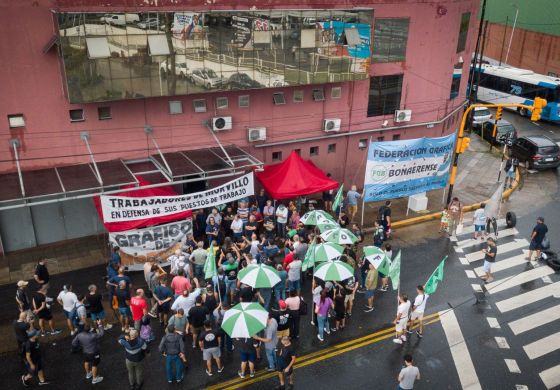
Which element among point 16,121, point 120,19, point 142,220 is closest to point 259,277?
point 142,220

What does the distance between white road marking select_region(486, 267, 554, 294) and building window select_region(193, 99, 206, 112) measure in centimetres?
1161

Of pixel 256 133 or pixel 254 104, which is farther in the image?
pixel 256 133

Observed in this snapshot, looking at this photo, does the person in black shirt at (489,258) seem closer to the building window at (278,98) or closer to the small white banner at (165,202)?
the small white banner at (165,202)

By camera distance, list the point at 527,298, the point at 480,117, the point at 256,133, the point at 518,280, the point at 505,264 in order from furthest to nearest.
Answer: the point at 480,117 < the point at 256,133 < the point at 505,264 < the point at 518,280 < the point at 527,298

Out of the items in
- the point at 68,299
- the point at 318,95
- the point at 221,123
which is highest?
the point at 318,95

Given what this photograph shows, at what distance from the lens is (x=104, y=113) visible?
17.6 m

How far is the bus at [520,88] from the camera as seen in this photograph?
35031mm

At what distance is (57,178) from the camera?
16.6 meters

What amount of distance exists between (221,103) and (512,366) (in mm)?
12850

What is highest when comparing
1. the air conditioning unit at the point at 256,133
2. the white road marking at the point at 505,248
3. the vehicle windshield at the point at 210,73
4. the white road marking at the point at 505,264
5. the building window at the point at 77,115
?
the vehicle windshield at the point at 210,73

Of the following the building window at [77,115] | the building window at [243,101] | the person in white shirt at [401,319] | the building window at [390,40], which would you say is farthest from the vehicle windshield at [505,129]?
the building window at [77,115]

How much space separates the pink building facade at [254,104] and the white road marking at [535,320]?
10306 mm

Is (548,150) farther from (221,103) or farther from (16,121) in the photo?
(16,121)

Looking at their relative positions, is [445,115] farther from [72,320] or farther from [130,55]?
[72,320]
